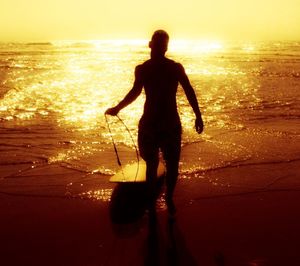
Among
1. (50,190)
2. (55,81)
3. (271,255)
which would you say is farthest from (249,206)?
(55,81)

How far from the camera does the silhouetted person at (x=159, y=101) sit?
4.52 m

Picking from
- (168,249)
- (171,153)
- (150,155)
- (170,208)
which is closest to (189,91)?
(171,153)

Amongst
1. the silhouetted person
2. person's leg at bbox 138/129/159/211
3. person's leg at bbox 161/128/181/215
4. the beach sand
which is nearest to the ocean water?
the beach sand

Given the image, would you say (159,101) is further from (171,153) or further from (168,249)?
(168,249)

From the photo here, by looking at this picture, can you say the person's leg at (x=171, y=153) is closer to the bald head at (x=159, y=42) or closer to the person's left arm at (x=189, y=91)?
the person's left arm at (x=189, y=91)

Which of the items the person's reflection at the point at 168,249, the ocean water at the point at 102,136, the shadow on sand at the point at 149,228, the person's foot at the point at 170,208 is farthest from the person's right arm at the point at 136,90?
the ocean water at the point at 102,136

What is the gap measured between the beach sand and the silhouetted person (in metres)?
0.81

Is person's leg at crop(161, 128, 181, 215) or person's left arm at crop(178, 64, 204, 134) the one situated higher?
person's left arm at crop(178, 64, 204, 134)

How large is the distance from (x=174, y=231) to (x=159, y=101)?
147 centimetres

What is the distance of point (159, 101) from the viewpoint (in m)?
4.59

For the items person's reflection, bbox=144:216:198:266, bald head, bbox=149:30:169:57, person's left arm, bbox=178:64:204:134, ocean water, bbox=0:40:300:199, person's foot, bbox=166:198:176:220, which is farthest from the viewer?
ocean water, bbox=0:40:300:199

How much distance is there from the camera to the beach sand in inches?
163

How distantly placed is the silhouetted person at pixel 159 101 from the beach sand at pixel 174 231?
2.65 feet

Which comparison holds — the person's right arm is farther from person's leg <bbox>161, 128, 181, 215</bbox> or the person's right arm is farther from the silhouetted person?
person's leg <bbox>161, 128, 181, 215</bbox>
